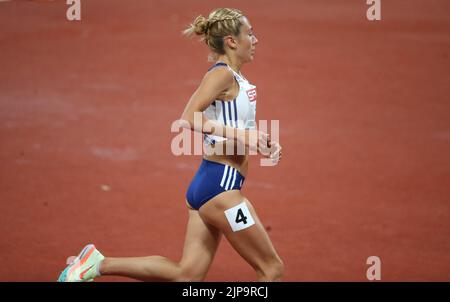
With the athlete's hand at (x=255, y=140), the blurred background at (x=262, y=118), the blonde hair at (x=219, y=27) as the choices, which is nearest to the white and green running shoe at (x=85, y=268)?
the blurred background at (x=262, y=118)

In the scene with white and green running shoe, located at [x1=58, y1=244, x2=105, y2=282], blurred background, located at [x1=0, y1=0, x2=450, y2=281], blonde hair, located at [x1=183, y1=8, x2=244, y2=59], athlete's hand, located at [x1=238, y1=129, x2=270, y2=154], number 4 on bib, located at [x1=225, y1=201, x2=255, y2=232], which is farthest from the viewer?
blurred background, located at [x1=0, y1=0, x2=450, y2=281]

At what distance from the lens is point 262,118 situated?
940cm

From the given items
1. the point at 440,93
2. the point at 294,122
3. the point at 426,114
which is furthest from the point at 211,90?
the point at 440,93

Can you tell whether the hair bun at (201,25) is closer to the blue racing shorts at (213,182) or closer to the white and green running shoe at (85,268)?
the blue racing shorts at (213,182)

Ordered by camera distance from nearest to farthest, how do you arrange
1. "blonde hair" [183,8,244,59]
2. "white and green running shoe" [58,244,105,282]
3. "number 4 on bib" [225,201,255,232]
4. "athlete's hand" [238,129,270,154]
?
"athlete's hand" [238,129,270,154]
"number 4 on bib" [225,201,255,232]
"blonde hair" [183,8,244,59]
"white and green running shoe" [58,244,105,282]

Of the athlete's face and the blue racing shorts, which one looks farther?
the athlete's face

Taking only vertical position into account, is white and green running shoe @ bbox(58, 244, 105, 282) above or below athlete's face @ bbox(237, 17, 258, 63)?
below

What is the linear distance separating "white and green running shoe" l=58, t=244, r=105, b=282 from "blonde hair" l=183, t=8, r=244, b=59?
5.04ft

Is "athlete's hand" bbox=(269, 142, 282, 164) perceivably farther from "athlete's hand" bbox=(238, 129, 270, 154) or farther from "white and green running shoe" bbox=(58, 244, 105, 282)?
"white and green running shoe" bbox=(58, 244, 105, 282)

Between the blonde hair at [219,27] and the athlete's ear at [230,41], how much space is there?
0.9 inches

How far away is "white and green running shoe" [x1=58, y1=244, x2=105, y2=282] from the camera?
4.62 metres

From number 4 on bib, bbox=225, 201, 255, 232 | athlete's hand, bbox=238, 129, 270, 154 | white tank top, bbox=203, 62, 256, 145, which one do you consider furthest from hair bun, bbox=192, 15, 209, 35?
number 4 on bib, bbox=225, 201, 255, 232

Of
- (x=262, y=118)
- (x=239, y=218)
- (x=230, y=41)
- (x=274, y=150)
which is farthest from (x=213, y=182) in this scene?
(x=262, y=118)

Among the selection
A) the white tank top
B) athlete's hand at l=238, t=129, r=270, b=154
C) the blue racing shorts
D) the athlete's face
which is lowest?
the blue racing shorts
